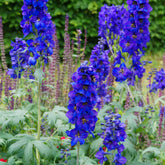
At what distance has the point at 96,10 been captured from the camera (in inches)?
340

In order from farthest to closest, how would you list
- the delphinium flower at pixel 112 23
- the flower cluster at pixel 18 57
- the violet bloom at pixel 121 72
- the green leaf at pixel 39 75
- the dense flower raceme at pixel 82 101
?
the delphinium flower at pixel 112 23 → the flower cluster at pixel 18 57 → the violet bloom at pixel 121 72 → the green leaf at pixel 39 75 → the dense flower raceme at pixel 82 101

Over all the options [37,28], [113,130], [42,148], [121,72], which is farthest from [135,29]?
[42,148]

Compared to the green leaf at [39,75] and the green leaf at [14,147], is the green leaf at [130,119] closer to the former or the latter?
the green leaf at [39,75]

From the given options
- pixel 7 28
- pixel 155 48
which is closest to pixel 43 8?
pixel 7 28

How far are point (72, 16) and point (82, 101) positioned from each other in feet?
22.9

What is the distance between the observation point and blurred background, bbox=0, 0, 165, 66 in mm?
7418

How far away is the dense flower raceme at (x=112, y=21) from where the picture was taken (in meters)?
3.81

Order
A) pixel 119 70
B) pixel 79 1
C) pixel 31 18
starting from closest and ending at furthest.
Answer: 1. pixel 31 18
2. pixel 119 70
3. pixel 79 1

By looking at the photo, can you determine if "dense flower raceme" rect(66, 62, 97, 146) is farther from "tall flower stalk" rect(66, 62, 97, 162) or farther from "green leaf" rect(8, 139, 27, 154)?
"green leaf" rect(8, 139, 27, 154)

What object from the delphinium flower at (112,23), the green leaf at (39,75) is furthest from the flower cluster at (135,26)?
the green leaf at (39,75)

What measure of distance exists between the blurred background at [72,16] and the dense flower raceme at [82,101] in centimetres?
493

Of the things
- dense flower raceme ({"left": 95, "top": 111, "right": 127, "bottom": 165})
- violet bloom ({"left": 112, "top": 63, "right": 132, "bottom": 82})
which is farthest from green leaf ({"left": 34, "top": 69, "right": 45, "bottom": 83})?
violet bloom ({"left": 112, "top": 63, "right": 132, "bottom": 82})

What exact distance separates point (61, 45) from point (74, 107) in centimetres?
656

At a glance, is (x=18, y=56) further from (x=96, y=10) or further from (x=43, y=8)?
(x=96, y=10)
